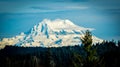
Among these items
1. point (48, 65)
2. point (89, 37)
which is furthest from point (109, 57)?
point (89, 37)

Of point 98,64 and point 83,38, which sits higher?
point 83,38

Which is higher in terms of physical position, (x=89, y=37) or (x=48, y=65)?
(x=89, y=37)

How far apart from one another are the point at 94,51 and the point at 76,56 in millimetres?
2591

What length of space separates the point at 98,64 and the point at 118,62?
79606 mm

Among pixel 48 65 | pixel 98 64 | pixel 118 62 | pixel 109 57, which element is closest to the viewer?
pixel 98 64

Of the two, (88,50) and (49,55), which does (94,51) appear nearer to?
(88,50)

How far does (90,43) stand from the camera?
50562 millimetres

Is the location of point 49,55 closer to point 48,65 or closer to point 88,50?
point 48,65

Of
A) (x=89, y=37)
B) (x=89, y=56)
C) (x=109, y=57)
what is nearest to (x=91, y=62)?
(x=89, y=56)

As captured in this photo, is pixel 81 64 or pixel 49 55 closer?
pixel 81 64

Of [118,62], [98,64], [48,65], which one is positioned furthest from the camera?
[48,65]

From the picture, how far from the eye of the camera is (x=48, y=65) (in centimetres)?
14938

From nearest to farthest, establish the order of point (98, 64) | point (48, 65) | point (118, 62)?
point (98, 64), point (118, 62), point (48, 65)

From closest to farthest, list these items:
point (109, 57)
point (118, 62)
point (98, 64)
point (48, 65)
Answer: point (98, 64) → point (118, 62) → point (48, 65) → point (109, 57)
